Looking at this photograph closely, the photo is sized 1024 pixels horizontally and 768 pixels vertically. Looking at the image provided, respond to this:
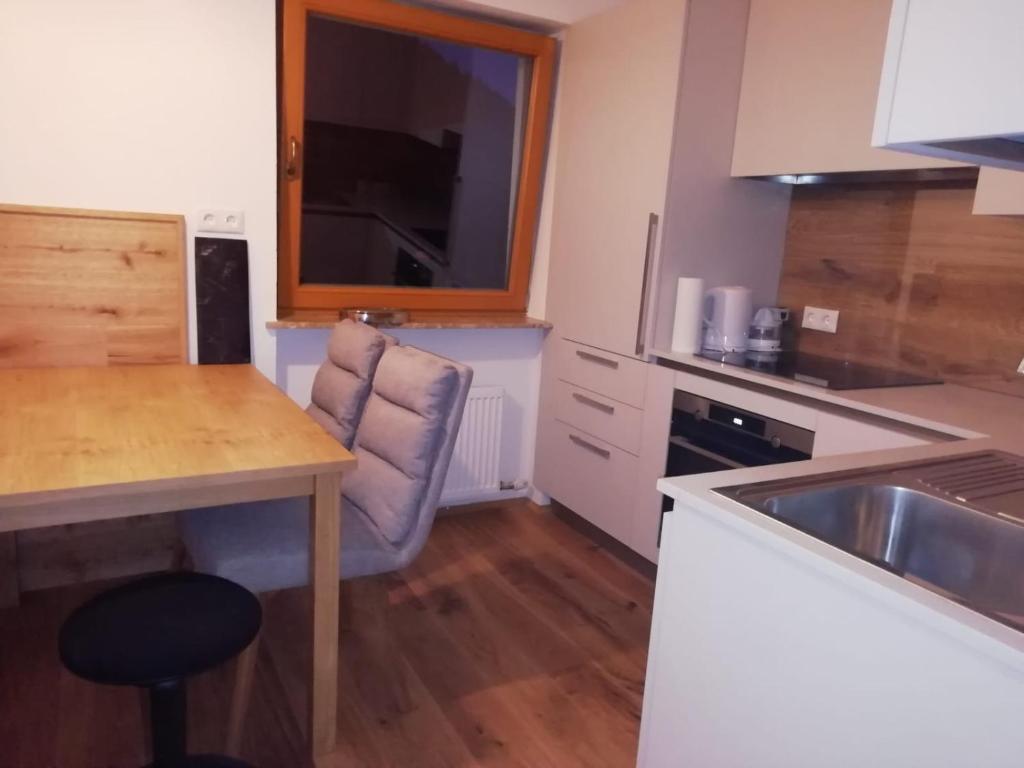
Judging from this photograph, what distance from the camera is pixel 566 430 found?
10.5ft

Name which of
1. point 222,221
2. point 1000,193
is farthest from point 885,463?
point 222,221

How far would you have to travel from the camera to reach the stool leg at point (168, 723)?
4.31 ft

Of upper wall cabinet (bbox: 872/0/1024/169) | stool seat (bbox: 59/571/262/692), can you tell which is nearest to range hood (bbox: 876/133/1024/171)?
upper wall cabinet (bbox: 872/0/1024/169)

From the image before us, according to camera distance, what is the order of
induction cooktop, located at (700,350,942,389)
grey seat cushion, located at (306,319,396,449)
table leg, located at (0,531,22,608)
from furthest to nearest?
table leg, located at (0,531,22,608) < induction cooktop, located at (700,350,942,389) < grey seat cushion, located at (306,319,396,449)

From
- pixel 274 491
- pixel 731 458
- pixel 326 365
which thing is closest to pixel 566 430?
pixel 731 458

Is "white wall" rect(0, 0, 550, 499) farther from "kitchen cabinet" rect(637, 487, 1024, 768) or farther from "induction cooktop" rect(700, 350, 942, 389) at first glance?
A: "kitchen cabinet" rect(637, 487, 1024, 768)

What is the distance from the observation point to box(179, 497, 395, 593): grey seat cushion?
1695mm

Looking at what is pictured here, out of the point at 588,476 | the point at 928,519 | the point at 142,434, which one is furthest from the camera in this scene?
the point at 588,476

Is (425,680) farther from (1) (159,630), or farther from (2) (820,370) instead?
(2) (820,370)

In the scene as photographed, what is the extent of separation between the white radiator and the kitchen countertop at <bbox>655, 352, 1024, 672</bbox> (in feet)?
3.37

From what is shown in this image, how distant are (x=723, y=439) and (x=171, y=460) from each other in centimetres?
166

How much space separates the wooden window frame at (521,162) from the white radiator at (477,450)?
429 mm

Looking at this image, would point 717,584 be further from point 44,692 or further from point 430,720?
point 44,692

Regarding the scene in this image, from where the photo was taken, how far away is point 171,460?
1.46 metres
